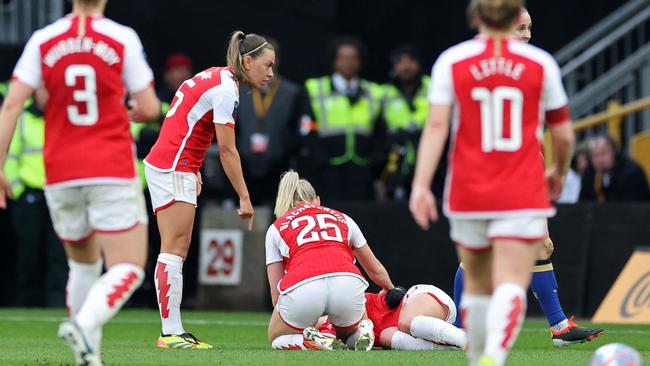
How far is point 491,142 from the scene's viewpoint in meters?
6.16

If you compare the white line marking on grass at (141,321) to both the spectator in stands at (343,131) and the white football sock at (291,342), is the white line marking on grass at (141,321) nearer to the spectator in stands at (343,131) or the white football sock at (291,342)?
the spectator in stands at (343,131)

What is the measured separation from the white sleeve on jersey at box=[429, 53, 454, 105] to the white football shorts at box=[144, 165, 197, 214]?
3.33 meters

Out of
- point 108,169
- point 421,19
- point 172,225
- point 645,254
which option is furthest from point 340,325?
point 421,19

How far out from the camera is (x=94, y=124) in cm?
655

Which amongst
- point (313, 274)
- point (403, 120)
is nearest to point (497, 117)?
point (313, 274)

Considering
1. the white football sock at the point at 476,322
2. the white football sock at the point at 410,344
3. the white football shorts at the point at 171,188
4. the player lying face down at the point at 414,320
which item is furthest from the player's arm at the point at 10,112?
the white football sock at the point at 410,344

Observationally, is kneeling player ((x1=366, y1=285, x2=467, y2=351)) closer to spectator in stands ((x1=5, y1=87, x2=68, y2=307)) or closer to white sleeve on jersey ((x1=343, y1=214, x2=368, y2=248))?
white sleeve on jersey ((x1=343, y1=214, x2=368, y2=248))

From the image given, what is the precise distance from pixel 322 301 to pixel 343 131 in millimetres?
5680

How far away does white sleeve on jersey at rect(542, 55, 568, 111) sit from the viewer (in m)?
6.23

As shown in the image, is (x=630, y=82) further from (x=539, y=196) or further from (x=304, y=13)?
(x=539, y=196)

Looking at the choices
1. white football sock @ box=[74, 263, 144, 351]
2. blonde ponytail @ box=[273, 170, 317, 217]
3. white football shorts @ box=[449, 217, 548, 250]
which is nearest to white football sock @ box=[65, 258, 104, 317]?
white football sock @ box=[74, 263, 144, 351]

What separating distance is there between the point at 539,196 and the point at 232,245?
8.69 metres

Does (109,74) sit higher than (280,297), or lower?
higher

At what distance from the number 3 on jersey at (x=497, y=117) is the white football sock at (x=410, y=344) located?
10.3 feet
